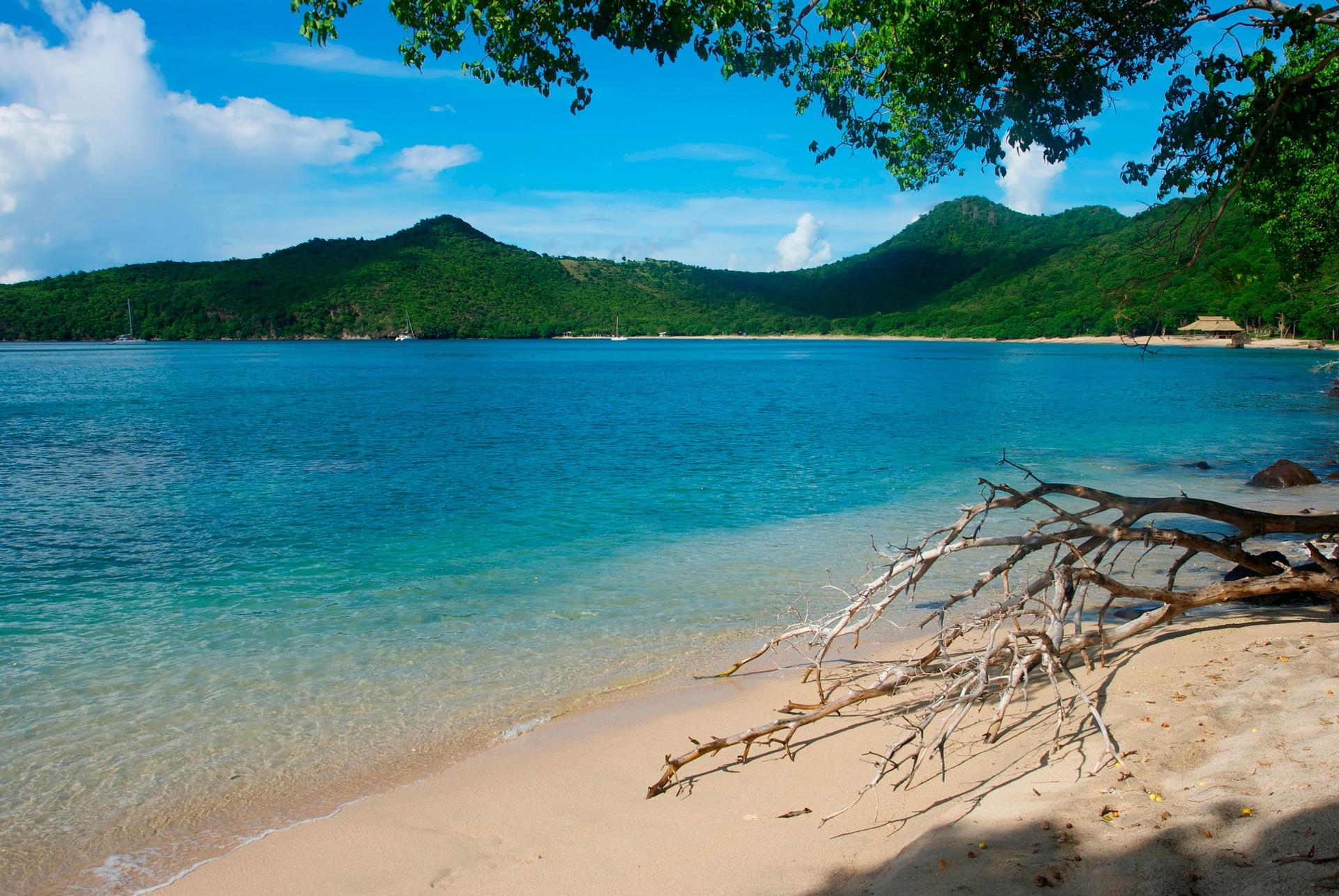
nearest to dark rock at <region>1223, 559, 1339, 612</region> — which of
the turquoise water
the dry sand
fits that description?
the dry sand

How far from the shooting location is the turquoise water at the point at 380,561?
5742 millimetres

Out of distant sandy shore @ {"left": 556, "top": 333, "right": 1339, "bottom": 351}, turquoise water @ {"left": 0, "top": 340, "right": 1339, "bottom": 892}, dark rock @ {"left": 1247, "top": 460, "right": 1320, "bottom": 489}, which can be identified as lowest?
turquoise water @ {"left": 0, "top": 340, "right": 1339, "bottom": 892}

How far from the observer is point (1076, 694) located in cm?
515

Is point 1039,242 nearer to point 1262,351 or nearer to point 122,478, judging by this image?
point 1262,351

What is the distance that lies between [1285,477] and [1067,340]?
13584cm

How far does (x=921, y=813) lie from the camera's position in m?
4.24

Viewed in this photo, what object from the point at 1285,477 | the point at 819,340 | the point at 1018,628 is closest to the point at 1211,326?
the point at 819,340

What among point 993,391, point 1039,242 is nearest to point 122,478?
point 993,391

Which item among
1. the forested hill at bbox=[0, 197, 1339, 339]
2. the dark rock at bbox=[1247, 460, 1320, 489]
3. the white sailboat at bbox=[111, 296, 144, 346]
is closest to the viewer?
the dark rock at bbox=[1247, 460, 1320, 489]

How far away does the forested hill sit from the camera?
466ft

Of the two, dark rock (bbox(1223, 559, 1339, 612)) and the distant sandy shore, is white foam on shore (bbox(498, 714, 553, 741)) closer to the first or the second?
dark rock (bbox(1223, 559, 1339, 612))

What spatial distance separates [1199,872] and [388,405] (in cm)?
3859

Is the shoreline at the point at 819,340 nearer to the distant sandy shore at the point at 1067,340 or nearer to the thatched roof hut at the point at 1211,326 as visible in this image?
the distant sandy shore at the point at 1067,340

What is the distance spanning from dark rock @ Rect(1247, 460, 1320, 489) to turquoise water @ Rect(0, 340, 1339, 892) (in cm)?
59
